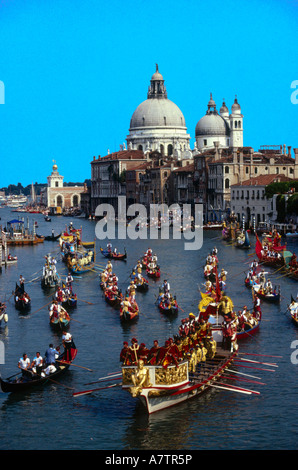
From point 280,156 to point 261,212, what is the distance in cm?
2087

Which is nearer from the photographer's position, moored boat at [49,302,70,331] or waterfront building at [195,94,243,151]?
moored boat at [49,302,70,331]

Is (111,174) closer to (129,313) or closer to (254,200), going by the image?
(254,200)

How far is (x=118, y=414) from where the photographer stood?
25.9 m

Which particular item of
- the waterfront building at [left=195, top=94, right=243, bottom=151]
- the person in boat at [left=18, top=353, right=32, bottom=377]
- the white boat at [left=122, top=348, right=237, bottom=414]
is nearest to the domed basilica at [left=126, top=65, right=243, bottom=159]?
the waterfront building at [left=195, top=94, right=243, bottom=151]

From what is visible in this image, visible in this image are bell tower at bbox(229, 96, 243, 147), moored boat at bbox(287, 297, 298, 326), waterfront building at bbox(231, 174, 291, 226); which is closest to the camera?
moored boat at bbox(287, 297, 298, 326)

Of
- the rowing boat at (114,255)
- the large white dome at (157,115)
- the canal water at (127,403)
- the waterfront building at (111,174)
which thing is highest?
the large white dome at (157,115)

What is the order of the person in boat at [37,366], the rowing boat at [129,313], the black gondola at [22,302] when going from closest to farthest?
1. the person in boat at [37,366]
2. the rowing boat at [129,313]
3. the black gondola at [22,302]

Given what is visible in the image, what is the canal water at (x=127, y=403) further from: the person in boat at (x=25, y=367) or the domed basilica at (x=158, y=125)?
the domed basilica at (x=158, y=125)

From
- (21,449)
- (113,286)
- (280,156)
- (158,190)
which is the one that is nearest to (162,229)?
(280,156)

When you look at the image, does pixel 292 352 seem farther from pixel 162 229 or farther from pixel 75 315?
pixel 162 229

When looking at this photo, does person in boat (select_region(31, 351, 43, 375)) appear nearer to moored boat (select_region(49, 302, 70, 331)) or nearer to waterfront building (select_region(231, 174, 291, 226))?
moored boat (select_region(49, 302, 70, 331))

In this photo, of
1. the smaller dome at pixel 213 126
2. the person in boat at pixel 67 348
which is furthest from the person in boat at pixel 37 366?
the smaller dome at pixel 213 126

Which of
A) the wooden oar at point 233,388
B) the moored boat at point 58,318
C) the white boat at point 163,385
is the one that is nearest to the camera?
the white boat at point 163,385

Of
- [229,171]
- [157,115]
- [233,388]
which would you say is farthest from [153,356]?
[157,115]
